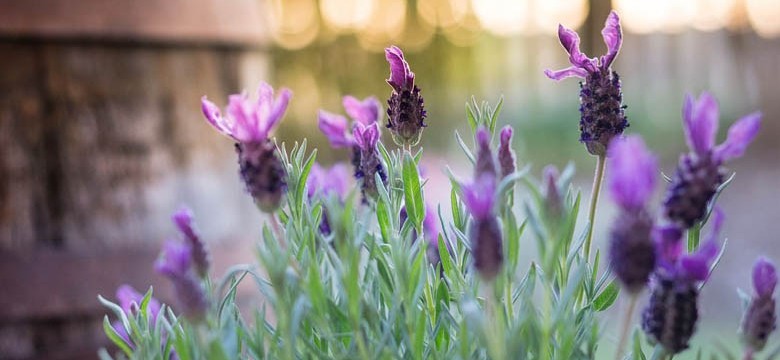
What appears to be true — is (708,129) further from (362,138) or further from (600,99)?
(362,138)

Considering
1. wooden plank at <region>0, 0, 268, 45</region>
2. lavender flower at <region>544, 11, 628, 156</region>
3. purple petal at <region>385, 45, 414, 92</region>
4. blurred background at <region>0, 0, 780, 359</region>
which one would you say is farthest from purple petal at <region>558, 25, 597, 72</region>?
wooden plank at <region>0, 0, 268, 45</region>

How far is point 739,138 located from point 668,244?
0.26ft

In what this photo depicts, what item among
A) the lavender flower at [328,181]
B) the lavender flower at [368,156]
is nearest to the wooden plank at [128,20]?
the lavender flower at [328,181]

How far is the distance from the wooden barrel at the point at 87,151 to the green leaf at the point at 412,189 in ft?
3.02

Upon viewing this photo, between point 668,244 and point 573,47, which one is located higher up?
point 573,47

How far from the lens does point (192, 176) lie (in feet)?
5.26

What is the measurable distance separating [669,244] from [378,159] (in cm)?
25

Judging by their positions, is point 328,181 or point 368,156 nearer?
point 368,156

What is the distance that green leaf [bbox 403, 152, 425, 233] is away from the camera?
66 cm

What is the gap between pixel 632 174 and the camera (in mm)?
448

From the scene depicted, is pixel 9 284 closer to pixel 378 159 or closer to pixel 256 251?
pixel 378 159

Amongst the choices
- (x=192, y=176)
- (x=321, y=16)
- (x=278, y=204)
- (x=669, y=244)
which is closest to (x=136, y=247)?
(x=192, y=176)

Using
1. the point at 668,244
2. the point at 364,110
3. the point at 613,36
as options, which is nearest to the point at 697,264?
the point at 668,244

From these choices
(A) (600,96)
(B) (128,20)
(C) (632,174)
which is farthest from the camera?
(B) (128,20)
